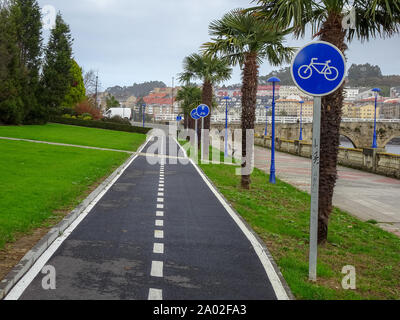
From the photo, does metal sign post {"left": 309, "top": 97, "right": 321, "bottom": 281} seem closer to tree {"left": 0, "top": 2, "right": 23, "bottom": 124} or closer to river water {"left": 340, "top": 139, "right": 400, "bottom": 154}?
tree {"left": 0, "top": 2, "right": 23, "bottom": 124}

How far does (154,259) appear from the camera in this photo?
6.82 m

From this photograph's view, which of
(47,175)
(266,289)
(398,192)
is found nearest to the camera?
(266,289)

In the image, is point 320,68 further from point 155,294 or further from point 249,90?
point 249,90

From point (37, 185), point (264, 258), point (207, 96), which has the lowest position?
point (264, 258)

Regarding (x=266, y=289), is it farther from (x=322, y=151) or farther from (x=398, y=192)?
(x=398, y=192)

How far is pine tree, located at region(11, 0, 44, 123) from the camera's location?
45.8 meters

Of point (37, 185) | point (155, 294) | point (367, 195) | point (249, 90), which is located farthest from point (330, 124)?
point (367, 195)

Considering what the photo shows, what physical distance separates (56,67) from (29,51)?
411 cm

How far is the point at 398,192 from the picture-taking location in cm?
1797

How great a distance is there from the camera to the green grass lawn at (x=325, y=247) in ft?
19.8

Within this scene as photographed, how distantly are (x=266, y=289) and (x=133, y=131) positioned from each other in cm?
6351

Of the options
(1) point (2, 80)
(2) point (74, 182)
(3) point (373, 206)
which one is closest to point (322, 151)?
(3) point (373, 206)

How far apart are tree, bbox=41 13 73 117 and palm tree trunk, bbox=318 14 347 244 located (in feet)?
153

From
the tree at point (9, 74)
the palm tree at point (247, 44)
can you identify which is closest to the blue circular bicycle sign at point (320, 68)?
the palm tree at point (247, 44)
